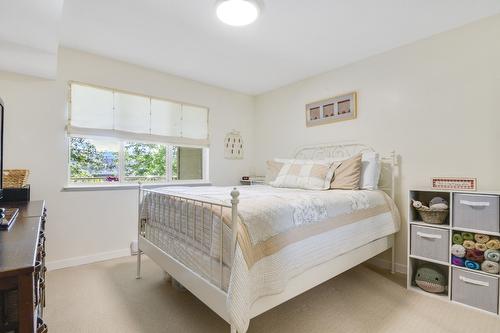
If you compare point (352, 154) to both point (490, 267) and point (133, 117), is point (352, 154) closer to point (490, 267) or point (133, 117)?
point (490, 267)

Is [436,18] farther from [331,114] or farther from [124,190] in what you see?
[124,190]

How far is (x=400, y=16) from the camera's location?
85.0 inches

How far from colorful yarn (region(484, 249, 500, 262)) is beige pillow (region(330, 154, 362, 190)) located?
1.05 m

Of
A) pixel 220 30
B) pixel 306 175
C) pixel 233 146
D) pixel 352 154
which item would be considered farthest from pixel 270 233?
pixel 233 146

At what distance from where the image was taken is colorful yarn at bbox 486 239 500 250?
189 cm

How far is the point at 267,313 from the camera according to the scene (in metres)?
1.88

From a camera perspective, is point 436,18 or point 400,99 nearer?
point 436,18

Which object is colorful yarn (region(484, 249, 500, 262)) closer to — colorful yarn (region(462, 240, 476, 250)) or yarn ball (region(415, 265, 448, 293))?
colorful yarn (region(462, 240, 476, 250))

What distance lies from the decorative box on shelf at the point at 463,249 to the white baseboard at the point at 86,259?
307cm

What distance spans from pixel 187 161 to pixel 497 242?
11.2ft

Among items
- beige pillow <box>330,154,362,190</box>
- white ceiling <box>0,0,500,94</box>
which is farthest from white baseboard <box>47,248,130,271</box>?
beige pillow <box>330,154,362,190</box>

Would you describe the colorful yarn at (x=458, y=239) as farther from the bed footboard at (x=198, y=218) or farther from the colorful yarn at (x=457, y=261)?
the bed footboard at (x=198, y=218)

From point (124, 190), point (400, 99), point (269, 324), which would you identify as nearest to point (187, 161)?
point (124, 190)

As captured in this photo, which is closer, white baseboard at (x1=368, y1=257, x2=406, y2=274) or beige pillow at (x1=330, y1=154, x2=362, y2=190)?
beige pillow at (x1=330, y1=154, x2=362, y2=190)
